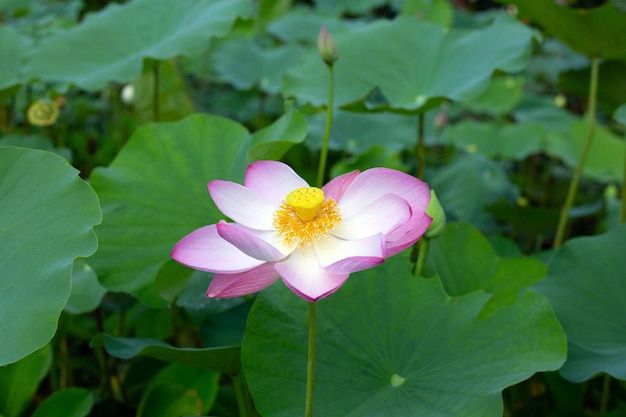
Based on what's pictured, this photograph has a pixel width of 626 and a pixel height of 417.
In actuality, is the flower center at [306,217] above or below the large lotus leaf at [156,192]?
above

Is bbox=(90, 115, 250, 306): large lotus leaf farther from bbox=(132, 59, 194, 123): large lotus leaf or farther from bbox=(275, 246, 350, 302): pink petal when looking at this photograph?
bbox=(132, 59, 194, 123): large lotus leaf

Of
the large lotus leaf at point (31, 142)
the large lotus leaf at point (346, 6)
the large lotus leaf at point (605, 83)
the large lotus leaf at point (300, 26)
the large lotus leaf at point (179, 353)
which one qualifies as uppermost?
the large lotus leaf at point (179, 353)

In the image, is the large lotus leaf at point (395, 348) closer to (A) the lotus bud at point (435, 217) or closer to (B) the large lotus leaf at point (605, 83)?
(A) the lotus bud at point (435, 217)

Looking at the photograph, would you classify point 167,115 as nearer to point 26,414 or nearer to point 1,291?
point 26,414

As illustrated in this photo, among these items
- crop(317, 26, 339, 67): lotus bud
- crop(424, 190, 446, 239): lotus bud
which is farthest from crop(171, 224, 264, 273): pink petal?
crop(317, 26, 339, 67): lotus bud

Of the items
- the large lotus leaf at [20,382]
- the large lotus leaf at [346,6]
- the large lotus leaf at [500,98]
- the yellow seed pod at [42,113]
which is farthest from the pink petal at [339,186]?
the large lotus leaf at [346,6]

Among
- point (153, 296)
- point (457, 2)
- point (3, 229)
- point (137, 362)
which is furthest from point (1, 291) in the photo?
point (457, 2)
